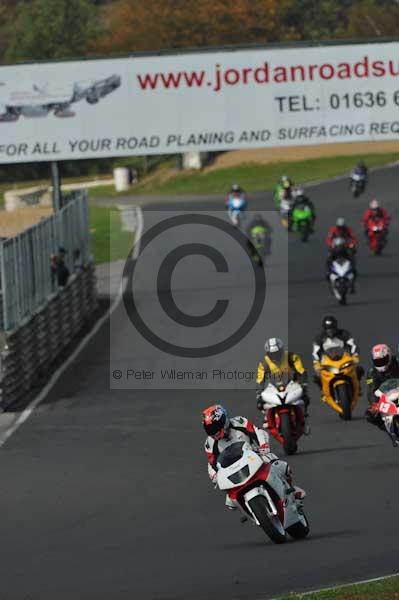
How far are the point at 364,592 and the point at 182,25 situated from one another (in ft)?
339

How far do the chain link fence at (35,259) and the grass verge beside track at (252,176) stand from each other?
1589 inches

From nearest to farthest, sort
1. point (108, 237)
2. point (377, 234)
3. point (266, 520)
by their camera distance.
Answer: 1. point (266, 520)
2. point (377, 234)
3. point (108, 237)

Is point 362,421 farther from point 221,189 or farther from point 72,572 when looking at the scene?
point 221,189

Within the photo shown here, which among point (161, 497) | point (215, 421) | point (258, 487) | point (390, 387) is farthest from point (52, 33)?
point (258, 487)

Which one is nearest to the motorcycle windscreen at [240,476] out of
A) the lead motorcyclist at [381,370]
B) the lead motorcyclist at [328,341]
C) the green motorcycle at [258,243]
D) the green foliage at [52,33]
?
the lead motorcyclist at [381,370]

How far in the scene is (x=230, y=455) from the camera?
13.1 meters

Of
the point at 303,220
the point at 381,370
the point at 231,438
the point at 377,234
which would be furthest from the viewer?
the point at 303,220

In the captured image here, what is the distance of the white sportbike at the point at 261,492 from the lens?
12742 mm

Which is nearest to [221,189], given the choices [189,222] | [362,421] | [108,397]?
[189,222]

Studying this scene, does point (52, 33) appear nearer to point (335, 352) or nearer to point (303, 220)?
point (303, 220)

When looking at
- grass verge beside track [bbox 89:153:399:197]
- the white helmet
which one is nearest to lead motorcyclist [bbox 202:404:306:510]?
the white helmet

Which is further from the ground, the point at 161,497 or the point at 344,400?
the point at 344,400

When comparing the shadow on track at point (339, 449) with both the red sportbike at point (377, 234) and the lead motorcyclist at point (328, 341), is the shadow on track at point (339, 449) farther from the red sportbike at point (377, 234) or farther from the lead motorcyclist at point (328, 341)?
the red sportbike at point (377, 234)

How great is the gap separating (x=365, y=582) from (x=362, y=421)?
34.6 feet
